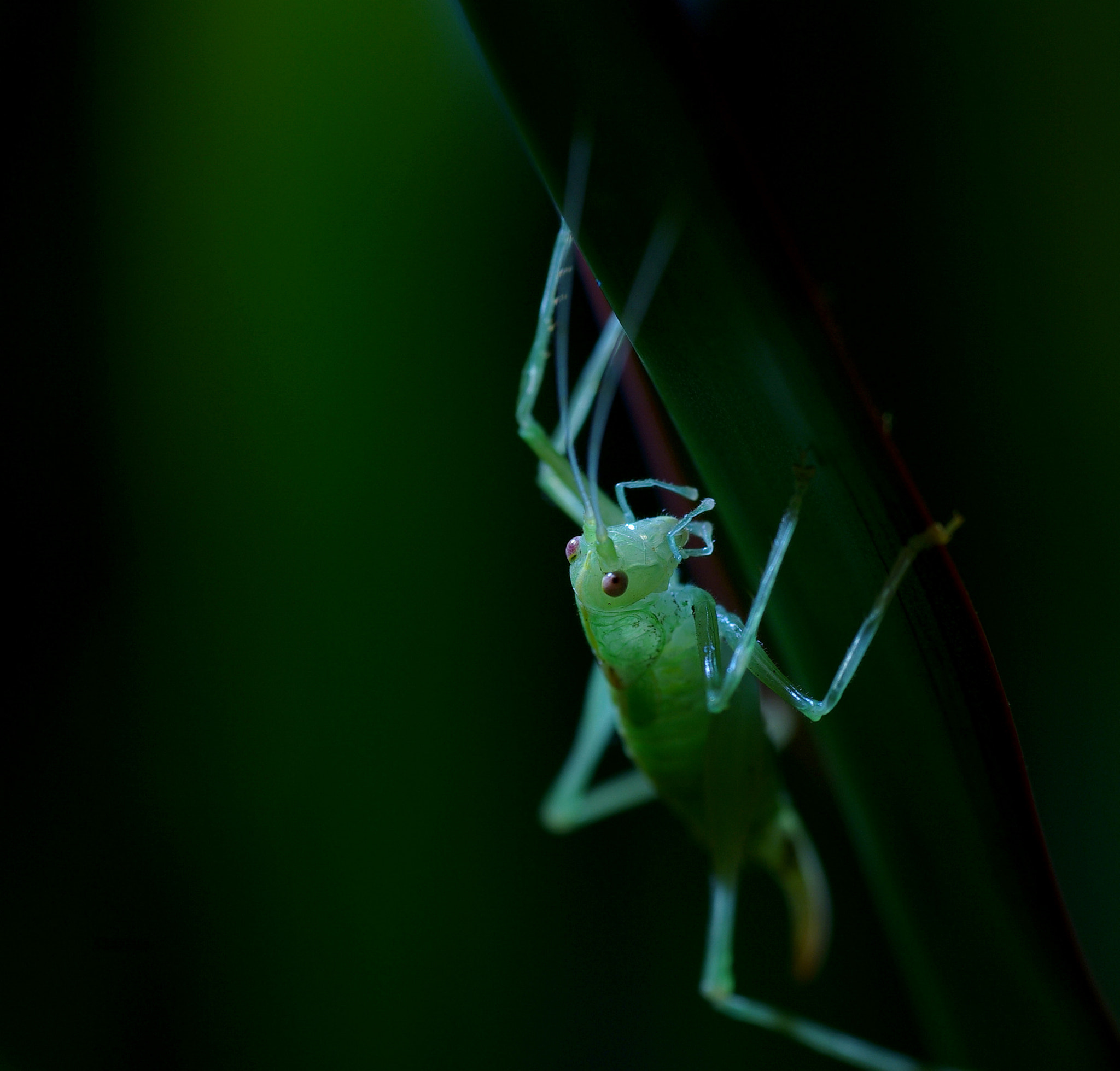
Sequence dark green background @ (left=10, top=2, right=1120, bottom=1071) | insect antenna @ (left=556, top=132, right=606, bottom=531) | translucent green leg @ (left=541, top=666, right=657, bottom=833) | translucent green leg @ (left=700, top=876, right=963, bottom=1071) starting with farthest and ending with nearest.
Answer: translucent green leg @ (left=541, top=666, right=657, bottom=833) < translucent green leg @ (left=700, top=876, right=963, bottom=1071) < dark green background @ (left=10, top=2, right=1120, bottom=1071) < insect antenna @ (left=556, top=132, right=606, bottom=531)

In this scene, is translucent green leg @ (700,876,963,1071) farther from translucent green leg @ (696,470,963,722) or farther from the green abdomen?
translucent green leg @ (696,470,963,722)

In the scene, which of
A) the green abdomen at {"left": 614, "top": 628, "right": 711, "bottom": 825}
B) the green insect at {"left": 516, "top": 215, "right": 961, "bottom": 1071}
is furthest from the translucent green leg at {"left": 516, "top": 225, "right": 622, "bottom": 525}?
the green abdomen at {"left": 614, "top": 628, "right": 711, "bottom": 825}

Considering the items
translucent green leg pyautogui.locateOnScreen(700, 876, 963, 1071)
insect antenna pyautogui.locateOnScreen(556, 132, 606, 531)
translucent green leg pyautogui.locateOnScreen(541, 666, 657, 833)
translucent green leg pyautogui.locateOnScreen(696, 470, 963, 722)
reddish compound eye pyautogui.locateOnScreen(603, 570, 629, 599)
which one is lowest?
translucent green leg pyautogui.locateOnScreen(700, 876, 963, 1071)

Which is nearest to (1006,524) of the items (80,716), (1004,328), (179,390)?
(1004,328)

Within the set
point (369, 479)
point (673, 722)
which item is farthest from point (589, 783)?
point (369, 479)

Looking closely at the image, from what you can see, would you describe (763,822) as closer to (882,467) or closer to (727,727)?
(727,727)

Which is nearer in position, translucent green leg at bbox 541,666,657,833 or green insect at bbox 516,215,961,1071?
green insect at bbox 516,215,961,1071
